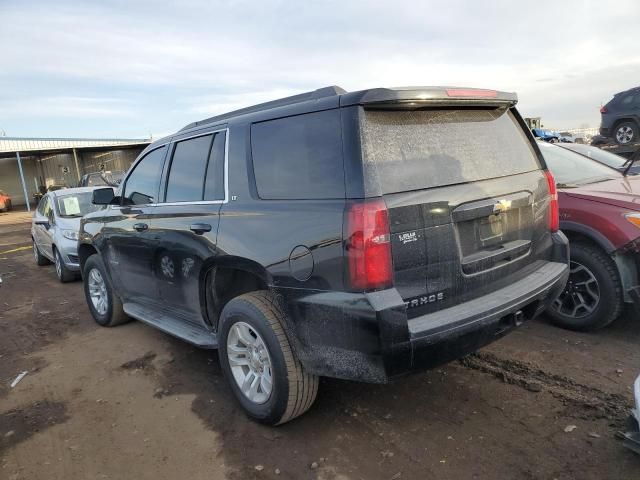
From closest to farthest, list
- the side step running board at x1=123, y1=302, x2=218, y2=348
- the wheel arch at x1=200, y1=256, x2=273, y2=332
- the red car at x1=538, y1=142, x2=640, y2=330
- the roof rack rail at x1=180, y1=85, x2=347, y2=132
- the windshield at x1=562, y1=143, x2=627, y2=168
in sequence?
1. the roof rack rail at x1=180, y1=85, x2=347, y2=132
2. the wheel arch at x1=200, y1=256, x2=273, y2=332
3. the side step running board at x1=123, y1=302, x2=218, y2=348
4. the red car at x1=538, y1=142, x2=640, y2=330
5. the windshield at x1=562, y1=143, x2=627, y2=168

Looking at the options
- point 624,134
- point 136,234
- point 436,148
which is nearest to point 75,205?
point 136,234

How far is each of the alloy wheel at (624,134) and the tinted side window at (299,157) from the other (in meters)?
13.3

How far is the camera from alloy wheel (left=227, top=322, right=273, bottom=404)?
2.96 m

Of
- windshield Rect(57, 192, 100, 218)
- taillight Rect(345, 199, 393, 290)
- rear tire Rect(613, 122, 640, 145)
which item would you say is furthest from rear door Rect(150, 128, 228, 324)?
rear tire Rect(613, 122, 640, 145)

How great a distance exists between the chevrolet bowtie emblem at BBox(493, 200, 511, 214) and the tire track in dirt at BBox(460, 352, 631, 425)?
129cm

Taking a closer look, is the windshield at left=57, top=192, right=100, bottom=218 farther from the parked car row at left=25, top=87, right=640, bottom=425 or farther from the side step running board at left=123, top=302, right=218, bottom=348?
the parked car row at left=25, top=87, right=640, bottom=425

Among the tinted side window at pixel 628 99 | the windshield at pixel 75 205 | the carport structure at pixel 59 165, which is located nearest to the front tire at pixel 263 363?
the windshield at pixel 75 205

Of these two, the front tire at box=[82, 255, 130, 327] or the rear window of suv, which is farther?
the front tire at box=[82, 255, 130, 327]

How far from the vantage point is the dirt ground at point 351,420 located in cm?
257

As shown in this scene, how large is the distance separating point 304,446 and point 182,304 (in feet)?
5.15

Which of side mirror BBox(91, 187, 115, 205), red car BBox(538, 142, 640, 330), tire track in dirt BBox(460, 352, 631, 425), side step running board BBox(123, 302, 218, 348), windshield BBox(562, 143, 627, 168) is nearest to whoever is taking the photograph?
tire track in dirt BBox(460, 352, 631, 425)

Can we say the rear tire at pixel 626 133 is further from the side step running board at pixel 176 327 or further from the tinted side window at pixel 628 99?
the side step running board at pixel 176 327

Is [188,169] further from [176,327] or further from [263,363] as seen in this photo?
[263,363]

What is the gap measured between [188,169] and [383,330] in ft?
7.15
